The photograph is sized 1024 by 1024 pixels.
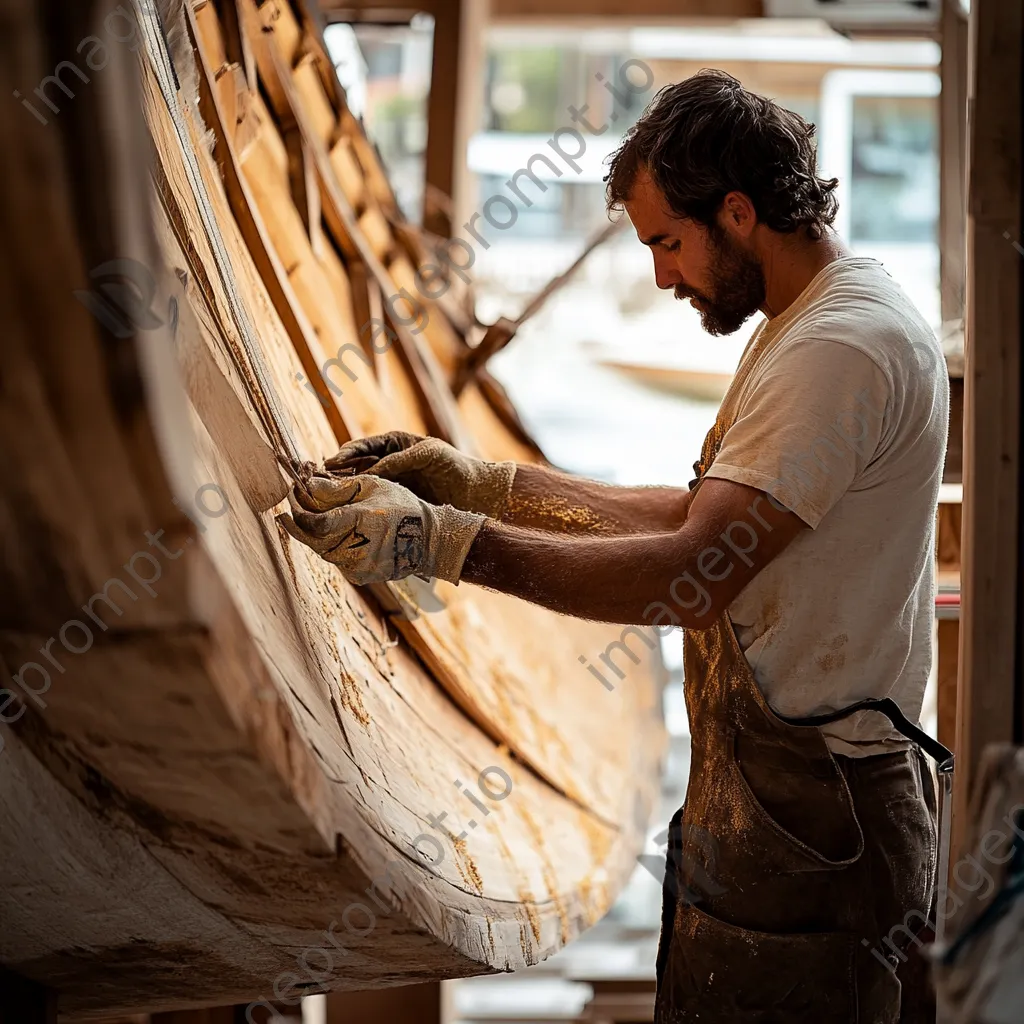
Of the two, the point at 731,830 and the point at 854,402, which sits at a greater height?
the point at 854,402

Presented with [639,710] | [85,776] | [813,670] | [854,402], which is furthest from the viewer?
[639,710]

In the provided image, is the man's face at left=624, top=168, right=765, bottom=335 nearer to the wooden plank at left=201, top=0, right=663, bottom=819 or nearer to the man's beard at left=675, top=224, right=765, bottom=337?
the man's beard at left=675, top=224, right=765, bottom=337

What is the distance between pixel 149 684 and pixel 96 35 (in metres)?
0.51

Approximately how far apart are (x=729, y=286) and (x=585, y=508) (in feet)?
1.58

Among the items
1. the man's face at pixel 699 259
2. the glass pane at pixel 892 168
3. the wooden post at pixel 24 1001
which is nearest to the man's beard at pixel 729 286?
the man's face at pixel 699 259

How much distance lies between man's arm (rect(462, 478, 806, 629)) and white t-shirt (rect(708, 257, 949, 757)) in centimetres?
4

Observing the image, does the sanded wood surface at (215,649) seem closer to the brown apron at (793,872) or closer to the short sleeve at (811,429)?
the brown apron at (793,872)

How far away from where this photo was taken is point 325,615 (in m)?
1.74

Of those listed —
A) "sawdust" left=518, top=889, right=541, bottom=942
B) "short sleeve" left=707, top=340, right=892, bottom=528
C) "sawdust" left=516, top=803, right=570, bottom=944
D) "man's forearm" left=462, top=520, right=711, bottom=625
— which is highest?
"short sleeve" left=707, top=340, right=892, bottom=528

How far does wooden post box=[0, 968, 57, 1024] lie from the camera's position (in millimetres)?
1452

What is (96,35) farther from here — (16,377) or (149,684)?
(149,684)

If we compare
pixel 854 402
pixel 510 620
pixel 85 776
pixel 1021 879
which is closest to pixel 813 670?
pixel 854 402

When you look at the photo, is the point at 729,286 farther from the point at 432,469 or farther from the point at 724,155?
the point at 432,469

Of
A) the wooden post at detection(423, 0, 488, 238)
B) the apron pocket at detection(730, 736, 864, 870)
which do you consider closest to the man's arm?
the apron pocket at detection(730, 736, 864, 870)
